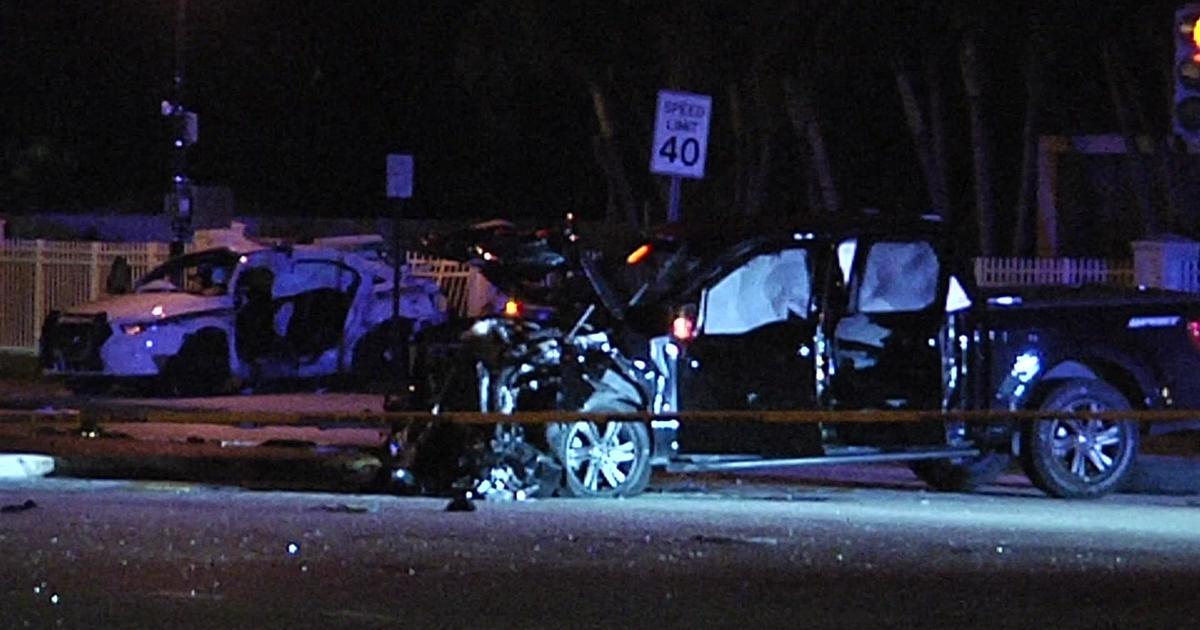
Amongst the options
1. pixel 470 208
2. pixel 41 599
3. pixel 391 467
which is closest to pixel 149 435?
pixel 391 467

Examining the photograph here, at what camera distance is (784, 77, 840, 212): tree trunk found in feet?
113

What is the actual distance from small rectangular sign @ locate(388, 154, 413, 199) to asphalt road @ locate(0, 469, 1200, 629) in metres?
9.57

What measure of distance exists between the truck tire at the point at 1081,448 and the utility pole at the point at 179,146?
54.8 ft

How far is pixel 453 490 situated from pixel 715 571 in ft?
15.1

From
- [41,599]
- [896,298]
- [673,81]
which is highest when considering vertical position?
[673,81]

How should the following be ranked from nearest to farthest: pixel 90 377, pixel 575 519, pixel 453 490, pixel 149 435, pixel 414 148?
pixel 575 519
pixel 453 490
pixel 149 435
pixel 90 377
pixel 414 148

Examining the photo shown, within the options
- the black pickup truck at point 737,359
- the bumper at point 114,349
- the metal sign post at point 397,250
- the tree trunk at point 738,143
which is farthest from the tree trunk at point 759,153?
Result: the black pickup truck at point 737,359

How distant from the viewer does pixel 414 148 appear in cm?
5288

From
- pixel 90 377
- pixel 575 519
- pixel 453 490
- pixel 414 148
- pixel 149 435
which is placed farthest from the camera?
pixel 414 148

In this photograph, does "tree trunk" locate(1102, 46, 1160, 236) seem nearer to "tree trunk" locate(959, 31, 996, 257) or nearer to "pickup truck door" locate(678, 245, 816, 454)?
"tree trunk" locate(959, 31, 996, 257)

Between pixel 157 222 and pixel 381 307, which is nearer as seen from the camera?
pixel 381 307

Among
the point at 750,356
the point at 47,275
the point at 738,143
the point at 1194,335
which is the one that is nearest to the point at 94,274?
the point at 47,275

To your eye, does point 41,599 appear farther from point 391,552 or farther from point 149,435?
point 149,435

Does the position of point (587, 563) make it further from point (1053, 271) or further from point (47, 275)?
point (47, 275)
